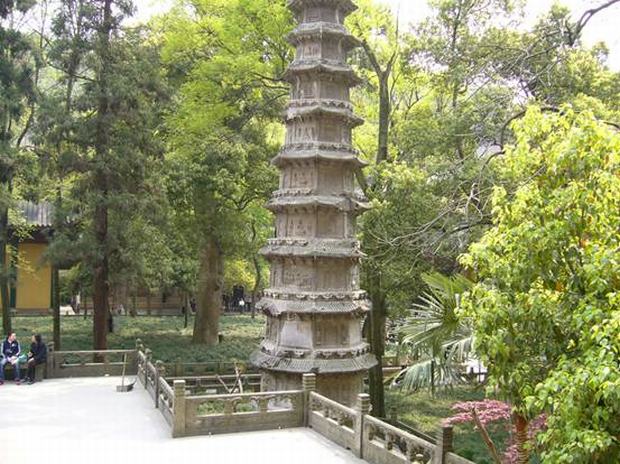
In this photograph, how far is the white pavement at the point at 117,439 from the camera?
11.1m

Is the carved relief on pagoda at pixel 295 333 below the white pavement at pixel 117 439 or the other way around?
the other way around

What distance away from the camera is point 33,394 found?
50.5ft

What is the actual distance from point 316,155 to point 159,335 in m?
15.3

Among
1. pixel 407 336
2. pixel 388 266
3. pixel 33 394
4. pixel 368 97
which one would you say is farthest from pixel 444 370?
pixel 368 97

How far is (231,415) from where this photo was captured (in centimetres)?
1309

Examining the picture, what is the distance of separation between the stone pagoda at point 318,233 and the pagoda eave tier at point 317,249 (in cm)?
3

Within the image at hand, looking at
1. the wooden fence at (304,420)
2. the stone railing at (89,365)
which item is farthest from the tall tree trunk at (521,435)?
the stone railing at (89,365)

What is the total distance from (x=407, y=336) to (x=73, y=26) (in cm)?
1687

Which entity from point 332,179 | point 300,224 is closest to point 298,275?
point 300,224

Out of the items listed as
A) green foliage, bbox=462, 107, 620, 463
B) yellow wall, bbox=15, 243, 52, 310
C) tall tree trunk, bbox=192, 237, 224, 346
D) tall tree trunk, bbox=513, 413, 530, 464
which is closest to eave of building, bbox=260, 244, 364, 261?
tall tree trunk, bbox=513, 413, 530, 464

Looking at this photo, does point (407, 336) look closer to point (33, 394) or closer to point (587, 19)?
point (587, 19)

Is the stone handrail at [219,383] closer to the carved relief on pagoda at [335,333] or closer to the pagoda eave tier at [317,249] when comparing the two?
the carved relief on pagoda at [335,333]

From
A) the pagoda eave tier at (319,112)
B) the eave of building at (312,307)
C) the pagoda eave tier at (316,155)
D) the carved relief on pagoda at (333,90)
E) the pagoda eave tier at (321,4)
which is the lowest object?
the eave of building at (312,307)

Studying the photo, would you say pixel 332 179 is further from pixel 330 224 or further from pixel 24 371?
pixel 24 371
